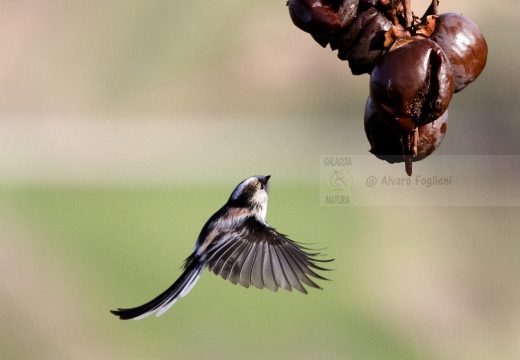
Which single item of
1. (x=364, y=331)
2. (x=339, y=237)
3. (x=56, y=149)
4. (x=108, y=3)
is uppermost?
(x=108, y=3)

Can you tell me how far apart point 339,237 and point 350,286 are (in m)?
0.23

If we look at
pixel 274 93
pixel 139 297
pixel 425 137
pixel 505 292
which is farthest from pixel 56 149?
pixel 425 137

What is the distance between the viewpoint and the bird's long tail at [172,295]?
1535mm

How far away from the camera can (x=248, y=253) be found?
1.46 metres

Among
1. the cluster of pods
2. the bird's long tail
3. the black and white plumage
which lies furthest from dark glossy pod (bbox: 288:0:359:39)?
the bird's long tail

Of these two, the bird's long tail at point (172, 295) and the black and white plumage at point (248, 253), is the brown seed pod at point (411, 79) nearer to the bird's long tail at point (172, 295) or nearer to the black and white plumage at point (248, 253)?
the black and white plumage at point (248, 253)

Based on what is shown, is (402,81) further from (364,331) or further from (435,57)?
(364,331)

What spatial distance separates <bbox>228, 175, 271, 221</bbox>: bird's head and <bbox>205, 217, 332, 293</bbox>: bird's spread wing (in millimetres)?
22

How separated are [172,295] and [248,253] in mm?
183

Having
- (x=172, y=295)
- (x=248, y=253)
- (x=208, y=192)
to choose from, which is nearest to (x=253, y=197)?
(x=248, y=253)

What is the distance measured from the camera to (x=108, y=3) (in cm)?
498

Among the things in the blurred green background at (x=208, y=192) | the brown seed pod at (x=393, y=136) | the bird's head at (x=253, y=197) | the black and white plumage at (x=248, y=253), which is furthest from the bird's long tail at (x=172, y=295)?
the blurred green background at (x=208, y=192)

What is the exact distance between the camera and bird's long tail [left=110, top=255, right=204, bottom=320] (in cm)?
154

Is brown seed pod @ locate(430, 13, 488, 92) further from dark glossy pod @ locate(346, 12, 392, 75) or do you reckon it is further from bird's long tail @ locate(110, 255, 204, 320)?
bird's long tail @ locate(110, 255, 204, 320)
